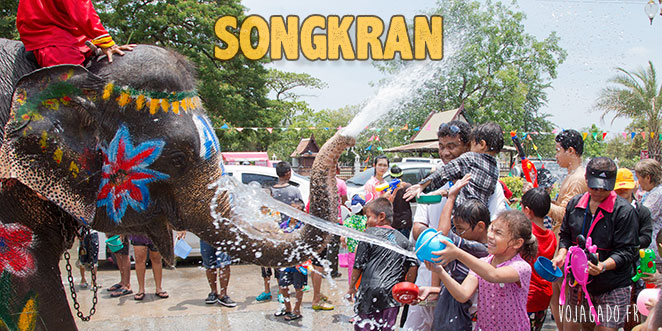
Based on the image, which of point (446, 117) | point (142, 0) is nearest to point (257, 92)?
point (142, 0)

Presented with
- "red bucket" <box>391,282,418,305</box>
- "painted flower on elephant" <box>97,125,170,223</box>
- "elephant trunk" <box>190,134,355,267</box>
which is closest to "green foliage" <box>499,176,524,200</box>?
"red bucket" <box>391,282,418,305</box>

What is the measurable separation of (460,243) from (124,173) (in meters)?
1.99

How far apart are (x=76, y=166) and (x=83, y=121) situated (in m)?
0.19

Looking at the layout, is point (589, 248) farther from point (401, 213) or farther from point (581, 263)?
point (401, 213)

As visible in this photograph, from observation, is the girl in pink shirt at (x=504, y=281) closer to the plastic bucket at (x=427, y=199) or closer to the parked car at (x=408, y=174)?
the plastic bucket at (x=427, y=199)

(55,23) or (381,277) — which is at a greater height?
(55,23)

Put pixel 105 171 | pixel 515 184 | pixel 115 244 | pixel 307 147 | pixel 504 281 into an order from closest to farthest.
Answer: pixel 105 171 < pixel 504 281 < pixel 115 244 < pixel 515 184 < pixel 307 147

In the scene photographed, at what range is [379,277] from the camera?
3.70 meters

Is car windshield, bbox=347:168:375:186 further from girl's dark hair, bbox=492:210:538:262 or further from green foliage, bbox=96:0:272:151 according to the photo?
green foliage, bbox=96:0:272:151

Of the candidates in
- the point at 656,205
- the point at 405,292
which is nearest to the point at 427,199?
the point at 405,292

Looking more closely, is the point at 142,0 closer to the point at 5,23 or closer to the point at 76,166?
the point at 5,23

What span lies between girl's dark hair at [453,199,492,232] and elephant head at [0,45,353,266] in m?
1.15

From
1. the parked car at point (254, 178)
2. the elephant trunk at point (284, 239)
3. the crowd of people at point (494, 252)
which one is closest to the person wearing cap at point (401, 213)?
the parked car at point (254, 178)

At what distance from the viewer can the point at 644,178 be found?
5.11 m
